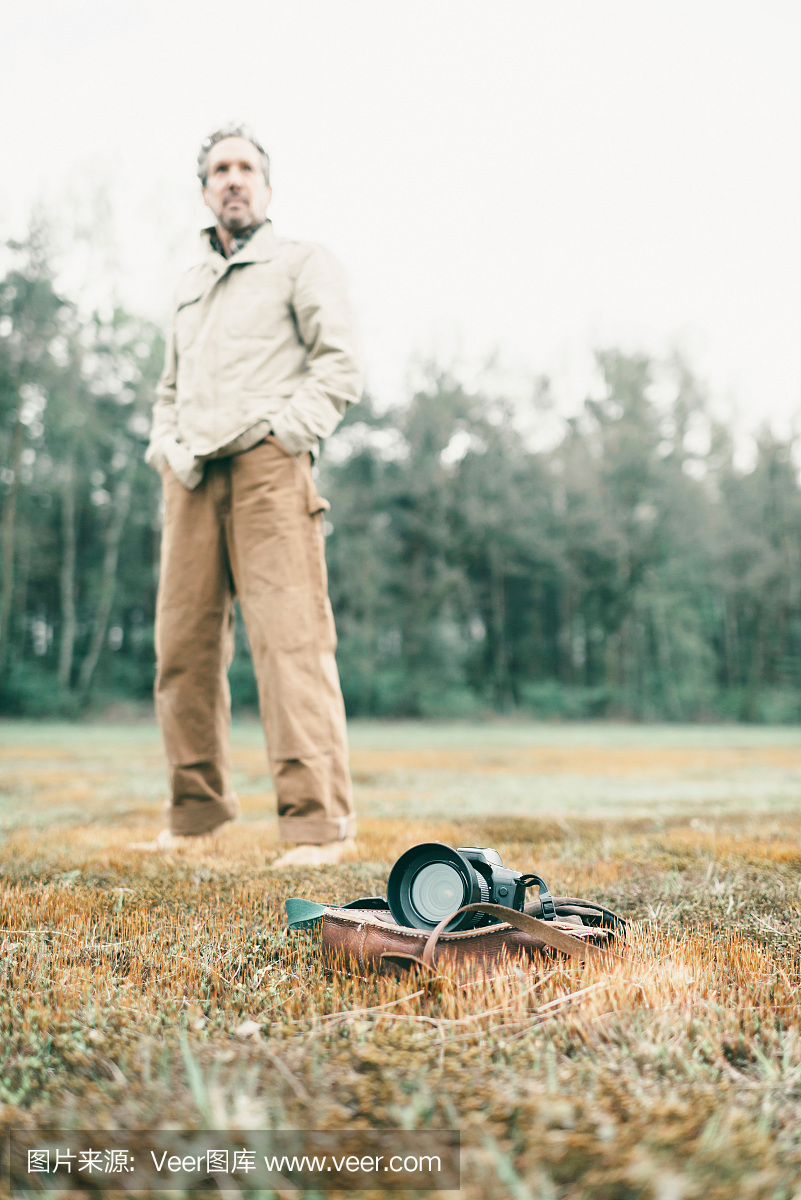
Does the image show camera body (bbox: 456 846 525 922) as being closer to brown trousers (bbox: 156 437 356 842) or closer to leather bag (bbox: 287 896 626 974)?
leather bag (bbox: 287 896 626 974)

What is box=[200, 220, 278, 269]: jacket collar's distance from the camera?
323cm

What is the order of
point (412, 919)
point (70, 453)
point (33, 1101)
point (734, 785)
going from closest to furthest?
1. point (33, 1101)
2. point (412, 919)
3. point (734, 785)
4. point (70, 453)

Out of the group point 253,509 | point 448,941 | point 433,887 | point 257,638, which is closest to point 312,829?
point 257,638

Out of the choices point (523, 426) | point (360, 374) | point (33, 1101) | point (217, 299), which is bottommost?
point (33, 1101)

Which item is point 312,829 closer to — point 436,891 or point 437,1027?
point 436,891

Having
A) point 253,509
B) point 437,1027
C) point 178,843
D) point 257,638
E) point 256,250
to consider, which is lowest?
point 178,843

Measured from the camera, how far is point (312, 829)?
2889mm

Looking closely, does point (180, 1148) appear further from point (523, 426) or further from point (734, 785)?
point (523, 426)

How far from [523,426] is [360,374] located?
80.8 feet

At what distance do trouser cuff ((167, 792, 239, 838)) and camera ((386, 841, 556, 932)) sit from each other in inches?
68.2

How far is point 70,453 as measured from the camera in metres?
22.3

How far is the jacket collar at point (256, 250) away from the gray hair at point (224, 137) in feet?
0.72

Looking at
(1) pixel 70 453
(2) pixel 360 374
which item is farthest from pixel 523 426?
(2) pixel 360 374

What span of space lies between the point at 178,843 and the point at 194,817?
0.55ft
